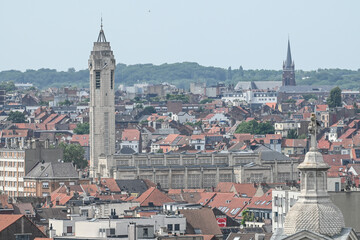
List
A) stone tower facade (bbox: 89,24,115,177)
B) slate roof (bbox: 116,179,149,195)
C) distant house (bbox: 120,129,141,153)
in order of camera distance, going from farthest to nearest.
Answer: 1. distant house (bbox: 120,129,141,153)
2. stone tower facade (bbox: 89,24,115,177)
3. slate roof (bbox: 116,179,149,195)

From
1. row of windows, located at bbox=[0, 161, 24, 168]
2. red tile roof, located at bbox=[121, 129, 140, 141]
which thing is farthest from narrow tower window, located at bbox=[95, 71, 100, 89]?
red tile roof, located at bbox=[121, 129, 140, 141]

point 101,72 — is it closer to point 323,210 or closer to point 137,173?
point 137,173

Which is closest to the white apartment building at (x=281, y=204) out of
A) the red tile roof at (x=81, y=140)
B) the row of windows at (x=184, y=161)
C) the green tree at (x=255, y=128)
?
the row of windows at (x=184, y=161)

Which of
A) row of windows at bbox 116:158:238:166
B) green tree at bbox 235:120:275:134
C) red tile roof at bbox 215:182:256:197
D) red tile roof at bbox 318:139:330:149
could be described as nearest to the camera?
red tile roof at bbox 215:182:256:197

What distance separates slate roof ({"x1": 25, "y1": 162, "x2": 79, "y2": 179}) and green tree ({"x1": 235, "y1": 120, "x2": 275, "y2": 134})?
80.5 metres

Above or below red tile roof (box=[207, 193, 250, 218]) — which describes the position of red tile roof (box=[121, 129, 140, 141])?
below

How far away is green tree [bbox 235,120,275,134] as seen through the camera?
17412cm

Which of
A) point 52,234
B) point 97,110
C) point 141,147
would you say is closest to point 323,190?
point 52,234

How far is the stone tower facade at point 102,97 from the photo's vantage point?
11781 centimetres

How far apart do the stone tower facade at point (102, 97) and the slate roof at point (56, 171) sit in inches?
893

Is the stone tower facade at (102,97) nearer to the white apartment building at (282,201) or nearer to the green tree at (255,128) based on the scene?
the green tree at (255,128)

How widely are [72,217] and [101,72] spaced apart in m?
68.1

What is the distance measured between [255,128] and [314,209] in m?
157

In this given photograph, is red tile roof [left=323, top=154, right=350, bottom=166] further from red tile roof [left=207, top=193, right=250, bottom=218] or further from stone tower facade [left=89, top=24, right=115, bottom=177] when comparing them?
red tile roof [left=207, top=193, right=250, bottom=218]
